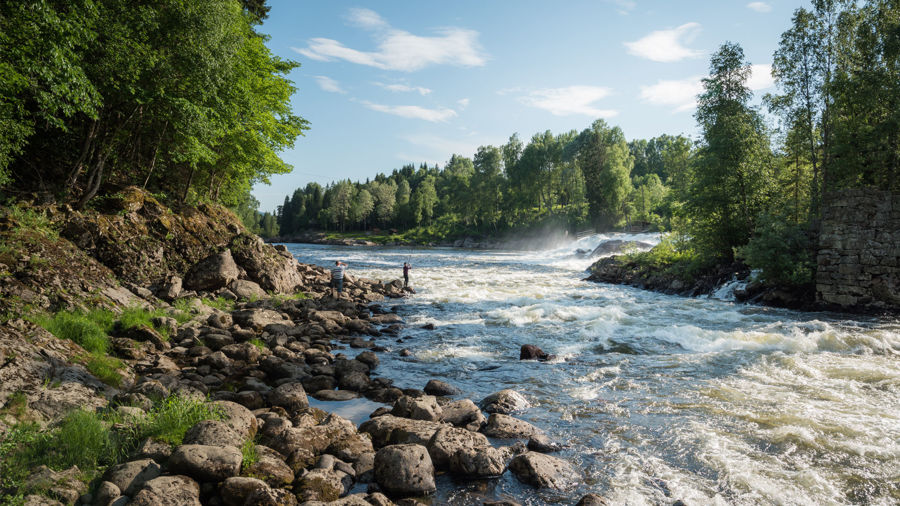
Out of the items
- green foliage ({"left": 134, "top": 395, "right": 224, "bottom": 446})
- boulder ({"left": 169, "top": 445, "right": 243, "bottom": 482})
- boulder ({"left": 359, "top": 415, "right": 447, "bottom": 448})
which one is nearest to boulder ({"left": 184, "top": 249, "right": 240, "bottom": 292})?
green foliage ({"left": 134, "top": 395, "right": 224, "bottom": 446})

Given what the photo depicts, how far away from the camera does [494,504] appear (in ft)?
17.4

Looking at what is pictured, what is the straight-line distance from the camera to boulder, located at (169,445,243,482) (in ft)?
16.1

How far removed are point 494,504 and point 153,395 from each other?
578cm

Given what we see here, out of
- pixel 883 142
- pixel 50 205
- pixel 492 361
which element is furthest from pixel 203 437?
pixel 883 142

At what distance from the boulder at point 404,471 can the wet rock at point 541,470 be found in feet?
4.03

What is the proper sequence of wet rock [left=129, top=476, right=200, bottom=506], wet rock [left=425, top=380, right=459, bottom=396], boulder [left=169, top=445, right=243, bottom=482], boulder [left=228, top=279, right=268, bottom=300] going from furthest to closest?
boulder [left=228, top=279, right=268, bottom=300]
wet rock [left=425, top=380, right=459, bottom=396]
boulder [left=169, top=445, right=243, bottom=482]
wet rock [left=129, top=476, right=200, bottom=506]

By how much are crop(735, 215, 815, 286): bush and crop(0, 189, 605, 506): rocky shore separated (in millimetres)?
17429

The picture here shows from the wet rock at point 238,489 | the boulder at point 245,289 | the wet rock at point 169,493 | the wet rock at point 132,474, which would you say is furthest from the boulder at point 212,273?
the wet rock at point 238,489

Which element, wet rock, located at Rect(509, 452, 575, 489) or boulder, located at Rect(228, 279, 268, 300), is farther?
boulder, located at Rect(228, 279, 268, 300)

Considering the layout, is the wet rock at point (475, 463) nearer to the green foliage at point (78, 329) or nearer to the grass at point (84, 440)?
the grass at point (84, 440)

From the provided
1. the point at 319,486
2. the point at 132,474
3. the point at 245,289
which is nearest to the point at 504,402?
the point at 319,486

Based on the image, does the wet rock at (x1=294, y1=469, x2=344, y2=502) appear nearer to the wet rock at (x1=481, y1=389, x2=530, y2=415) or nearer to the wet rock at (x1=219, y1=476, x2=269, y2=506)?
the wet rock at (x1=219, y1=476, x2=269, y2=506)

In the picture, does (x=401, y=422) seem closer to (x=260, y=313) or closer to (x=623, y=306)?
(x=260, y=313)

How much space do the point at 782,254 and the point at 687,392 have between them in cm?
1536
